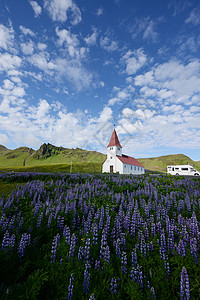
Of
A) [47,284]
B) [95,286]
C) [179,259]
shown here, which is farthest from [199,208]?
[47,284]

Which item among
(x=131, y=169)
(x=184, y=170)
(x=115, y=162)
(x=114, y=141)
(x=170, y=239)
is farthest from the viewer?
(x=131, y=169)

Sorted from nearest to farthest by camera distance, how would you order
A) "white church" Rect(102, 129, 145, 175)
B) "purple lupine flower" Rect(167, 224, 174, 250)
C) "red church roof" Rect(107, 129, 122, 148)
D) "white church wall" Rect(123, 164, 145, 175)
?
1. "purple lupine flower" Rect(167, 224, 174, 250)
2. "white church" Rect(102, 129, 145, 175)
3. "white church wall" Rect(123, 164, 145, 175)
4. "red church roof" Rect(107, 129, 122, 148)

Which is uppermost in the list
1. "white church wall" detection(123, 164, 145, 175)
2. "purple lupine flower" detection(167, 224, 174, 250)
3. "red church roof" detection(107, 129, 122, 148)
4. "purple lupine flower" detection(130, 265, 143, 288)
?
"red church roof" detection(107, 129, 122, 148)

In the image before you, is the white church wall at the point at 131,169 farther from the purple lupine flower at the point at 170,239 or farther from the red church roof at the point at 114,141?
the purple lupine flower at the point at 170,239

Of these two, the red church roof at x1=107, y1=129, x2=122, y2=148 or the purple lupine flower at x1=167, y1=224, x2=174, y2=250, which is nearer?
the purple lupine flower at x1=167, y1=224, x2=174, y2=250

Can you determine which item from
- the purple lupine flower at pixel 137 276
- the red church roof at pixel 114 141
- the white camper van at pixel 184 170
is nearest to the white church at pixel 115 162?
the red church roof at pixel 114 141

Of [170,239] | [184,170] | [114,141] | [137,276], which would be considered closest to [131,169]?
[114,141]

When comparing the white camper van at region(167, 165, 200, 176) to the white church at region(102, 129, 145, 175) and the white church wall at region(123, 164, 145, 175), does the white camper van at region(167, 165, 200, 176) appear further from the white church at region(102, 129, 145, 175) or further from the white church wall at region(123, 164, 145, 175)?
the white church at region(102, 129, 145, 175)

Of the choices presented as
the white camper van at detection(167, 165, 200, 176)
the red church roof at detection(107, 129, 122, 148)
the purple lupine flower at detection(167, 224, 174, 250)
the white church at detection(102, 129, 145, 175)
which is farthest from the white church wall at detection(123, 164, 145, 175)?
the purple lupine flower at detection(167, 224, 174, 250)

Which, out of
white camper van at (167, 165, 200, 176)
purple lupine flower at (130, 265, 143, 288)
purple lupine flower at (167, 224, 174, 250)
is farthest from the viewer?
white camper van at (167, 165, 200, 176)

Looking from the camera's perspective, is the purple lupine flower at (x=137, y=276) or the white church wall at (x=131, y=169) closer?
the purple lupine flower at (x=137, y=276)

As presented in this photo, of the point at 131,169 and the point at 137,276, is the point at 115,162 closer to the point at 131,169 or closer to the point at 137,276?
the point at 131,169

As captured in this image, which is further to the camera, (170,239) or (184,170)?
(184,170)

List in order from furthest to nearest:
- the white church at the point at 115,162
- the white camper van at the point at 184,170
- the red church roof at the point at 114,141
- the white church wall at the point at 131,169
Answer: the red church roof at the point at 114,141, the white camper van at the point at 184,170, the white church wall at the point at 131,169, the white church at the point at 115,162
